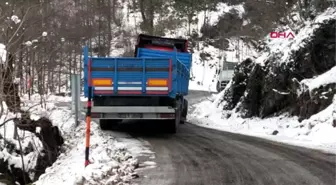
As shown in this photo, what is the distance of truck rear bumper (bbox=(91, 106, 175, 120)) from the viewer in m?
13.2

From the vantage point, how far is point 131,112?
13.2 metres

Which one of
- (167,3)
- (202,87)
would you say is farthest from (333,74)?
(167,3)

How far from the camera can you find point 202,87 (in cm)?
5222

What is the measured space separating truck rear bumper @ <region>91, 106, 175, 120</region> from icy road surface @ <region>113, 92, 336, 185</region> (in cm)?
70

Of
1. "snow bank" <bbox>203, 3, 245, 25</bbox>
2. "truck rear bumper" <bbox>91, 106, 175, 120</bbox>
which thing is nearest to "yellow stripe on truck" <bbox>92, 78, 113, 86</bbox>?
"truck rear bumper" <bbox>91, 106, 175, 120</bbox>

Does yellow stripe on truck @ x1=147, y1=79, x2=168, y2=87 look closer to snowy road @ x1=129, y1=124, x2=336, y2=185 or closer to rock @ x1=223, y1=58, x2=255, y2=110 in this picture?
snowy road @ x1=129, y1=124, x2=336, y2=185

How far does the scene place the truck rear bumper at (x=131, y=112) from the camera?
1320 cm

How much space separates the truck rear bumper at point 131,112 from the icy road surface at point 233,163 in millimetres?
699

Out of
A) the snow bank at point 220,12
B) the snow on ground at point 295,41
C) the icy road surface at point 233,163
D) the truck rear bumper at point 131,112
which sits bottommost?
the icy road surface at point 233,163

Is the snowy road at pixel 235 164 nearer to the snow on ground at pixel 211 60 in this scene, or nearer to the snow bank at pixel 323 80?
the snow bank at pixel 323 80

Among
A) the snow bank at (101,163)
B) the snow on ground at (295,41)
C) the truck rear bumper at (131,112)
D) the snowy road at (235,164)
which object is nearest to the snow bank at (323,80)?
the snow on ground at (295,41)

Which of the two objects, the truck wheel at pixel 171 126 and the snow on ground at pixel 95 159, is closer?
the snow on ground at pixel 95 159

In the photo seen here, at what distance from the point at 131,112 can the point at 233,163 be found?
4.65m

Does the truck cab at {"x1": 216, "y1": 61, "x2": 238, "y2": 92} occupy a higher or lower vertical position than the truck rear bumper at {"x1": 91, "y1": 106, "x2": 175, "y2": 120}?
higher
